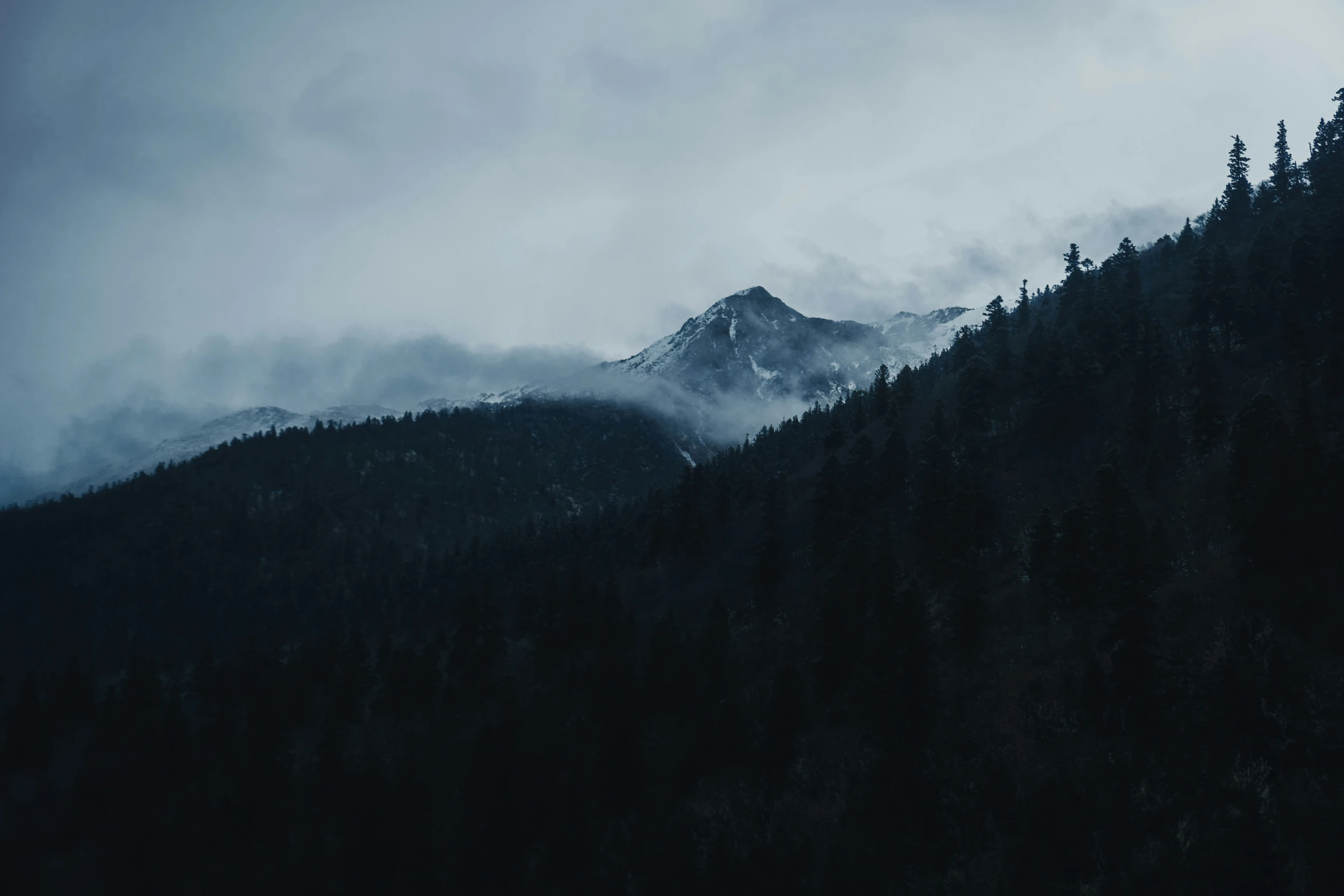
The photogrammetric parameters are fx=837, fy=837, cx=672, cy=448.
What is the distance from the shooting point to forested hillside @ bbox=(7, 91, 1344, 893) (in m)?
40.3

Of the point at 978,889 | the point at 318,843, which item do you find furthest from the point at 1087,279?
the point at 318,843

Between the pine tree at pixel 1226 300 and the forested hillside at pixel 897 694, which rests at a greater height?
the pine tree at pixel 1226 300

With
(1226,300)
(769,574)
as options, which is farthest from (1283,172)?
(769,574)

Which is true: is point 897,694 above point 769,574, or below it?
below

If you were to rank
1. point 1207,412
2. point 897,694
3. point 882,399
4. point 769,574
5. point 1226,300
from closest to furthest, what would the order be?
1. point 897,694
2. point 1207,412
3. point 769,574
4. point 1226,300
5. point 882,399

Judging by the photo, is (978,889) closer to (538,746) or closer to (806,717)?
(806,717)

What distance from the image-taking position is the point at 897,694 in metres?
50.5

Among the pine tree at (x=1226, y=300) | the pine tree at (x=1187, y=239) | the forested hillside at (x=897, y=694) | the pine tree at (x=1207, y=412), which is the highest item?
the pine tree at (x=1187, y=239)

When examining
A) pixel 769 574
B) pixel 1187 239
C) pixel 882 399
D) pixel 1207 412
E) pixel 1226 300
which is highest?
pixel 1187 239

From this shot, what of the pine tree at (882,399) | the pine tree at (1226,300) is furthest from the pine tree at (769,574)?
the pine tree at (1226,300)

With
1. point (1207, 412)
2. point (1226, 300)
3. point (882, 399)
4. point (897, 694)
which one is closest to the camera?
A: point (897, 694)

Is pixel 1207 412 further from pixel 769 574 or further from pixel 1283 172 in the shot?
pixel 1283 172

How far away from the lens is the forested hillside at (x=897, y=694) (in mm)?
40312

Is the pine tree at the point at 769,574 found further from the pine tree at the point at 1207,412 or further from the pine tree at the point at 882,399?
the pine tree at the point at 882,399
